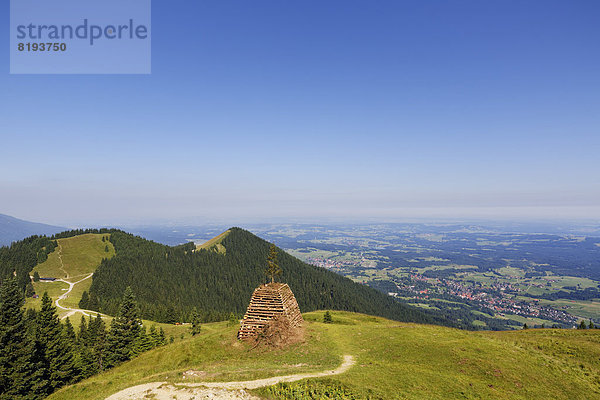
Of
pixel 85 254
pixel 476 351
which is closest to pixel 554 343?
pixel 476 351

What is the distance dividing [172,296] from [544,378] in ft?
613

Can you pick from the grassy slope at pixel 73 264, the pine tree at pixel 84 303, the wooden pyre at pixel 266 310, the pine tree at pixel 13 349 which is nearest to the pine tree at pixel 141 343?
the pine tree at pixel 13 349

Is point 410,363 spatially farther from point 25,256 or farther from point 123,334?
point 25,256

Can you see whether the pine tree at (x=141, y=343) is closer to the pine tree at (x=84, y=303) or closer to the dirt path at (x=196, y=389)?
the dirt path at (x=196, y=389)

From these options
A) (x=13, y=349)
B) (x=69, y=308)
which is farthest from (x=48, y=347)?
(x=69, y=308)

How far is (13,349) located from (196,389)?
36.9 meters

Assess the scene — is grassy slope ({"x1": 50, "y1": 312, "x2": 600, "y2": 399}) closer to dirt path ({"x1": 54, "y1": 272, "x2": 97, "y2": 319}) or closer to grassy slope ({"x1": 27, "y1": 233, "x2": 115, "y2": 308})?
dirt path ({"x1": 54, "y1": 272, "x2": 97, "y2": 319})

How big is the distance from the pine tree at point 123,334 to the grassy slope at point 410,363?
66.2ft

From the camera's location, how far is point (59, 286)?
146250 mm

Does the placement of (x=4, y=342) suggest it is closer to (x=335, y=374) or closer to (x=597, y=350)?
(x=335, y=374)

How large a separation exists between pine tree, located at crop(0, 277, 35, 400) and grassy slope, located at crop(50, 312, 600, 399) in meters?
12.5

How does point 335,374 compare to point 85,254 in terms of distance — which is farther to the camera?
point 85,254

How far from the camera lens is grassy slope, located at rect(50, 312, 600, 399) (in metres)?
25.3

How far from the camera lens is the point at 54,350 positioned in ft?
165
